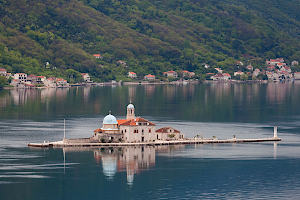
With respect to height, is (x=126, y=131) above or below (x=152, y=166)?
above

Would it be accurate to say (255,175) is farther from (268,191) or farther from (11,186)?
(11,186)

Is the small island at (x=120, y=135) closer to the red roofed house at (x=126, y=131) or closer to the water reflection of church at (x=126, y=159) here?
the red roofed house at (x=126, y=131)

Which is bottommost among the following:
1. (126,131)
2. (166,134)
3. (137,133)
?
(166,134)

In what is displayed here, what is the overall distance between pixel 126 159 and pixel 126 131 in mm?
10233

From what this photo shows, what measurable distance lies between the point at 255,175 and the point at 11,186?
29.2 metres

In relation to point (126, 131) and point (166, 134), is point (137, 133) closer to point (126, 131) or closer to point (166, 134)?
point (126, 131)

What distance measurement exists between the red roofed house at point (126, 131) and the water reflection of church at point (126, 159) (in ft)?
7.75

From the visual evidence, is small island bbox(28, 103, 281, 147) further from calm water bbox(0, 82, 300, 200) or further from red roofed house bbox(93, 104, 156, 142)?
calm water bbox(0, 82, 300, 200)

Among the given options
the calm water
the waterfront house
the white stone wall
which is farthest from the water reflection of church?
the waterfront house

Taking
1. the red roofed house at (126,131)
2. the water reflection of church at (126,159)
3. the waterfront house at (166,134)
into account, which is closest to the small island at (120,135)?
the red roofed house at (126,131)

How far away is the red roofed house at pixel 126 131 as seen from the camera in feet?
384

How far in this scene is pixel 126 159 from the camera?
108 metres

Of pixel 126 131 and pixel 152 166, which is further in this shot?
pixel 126 131

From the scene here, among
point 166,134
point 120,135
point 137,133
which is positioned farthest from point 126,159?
point 166,134
